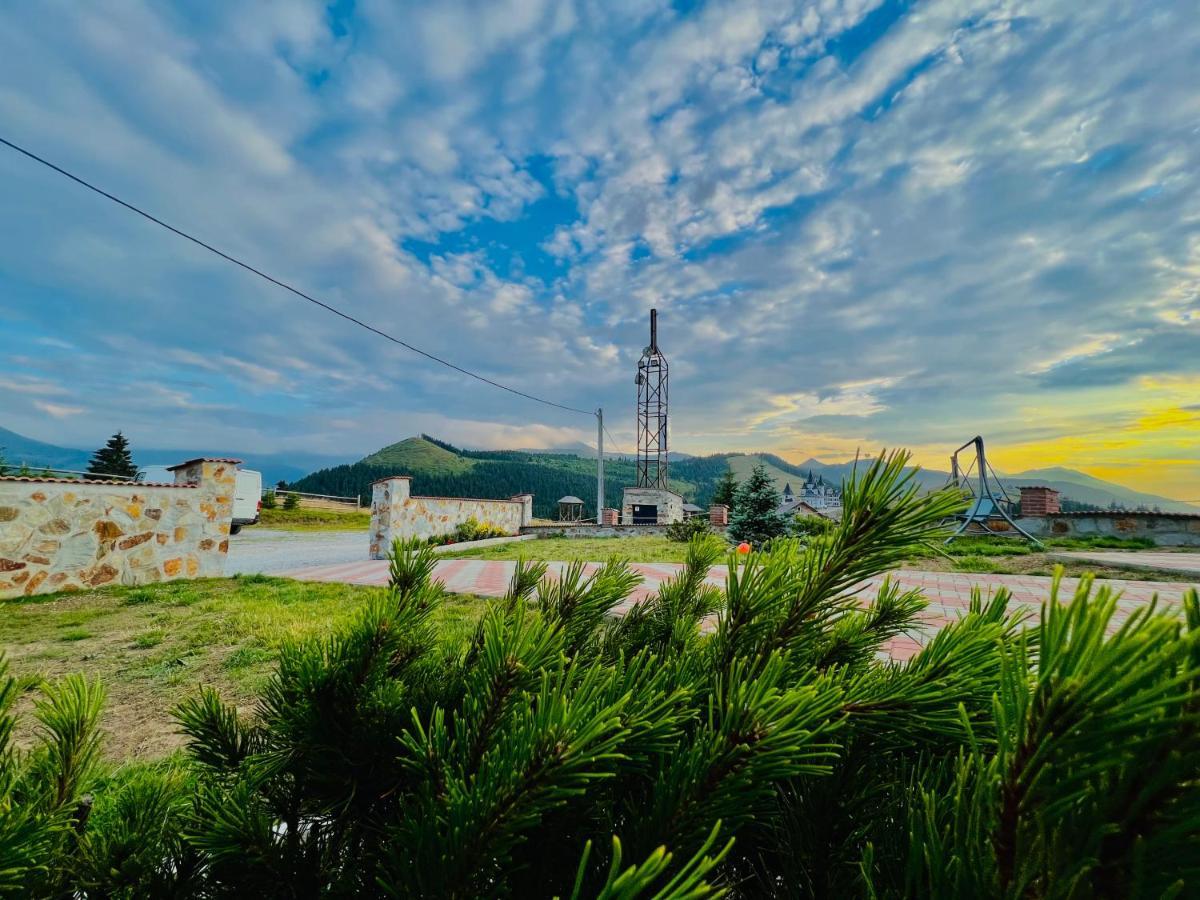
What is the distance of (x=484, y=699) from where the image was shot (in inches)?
26.2

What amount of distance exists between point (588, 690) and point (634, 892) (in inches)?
7.9

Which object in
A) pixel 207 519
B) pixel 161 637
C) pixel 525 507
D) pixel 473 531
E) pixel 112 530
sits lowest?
pixel 161 637

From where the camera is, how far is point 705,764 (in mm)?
549

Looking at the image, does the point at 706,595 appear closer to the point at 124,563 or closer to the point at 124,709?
the point at 124,709

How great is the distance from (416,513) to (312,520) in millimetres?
16658

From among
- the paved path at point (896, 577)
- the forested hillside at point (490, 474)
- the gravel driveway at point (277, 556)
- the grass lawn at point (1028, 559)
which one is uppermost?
the forested hillside at point (490, 474)

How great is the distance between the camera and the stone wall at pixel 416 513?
12.6 meters

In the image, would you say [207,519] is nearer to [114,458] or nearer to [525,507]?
[525,507]

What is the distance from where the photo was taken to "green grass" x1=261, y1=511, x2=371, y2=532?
24719 millimetres

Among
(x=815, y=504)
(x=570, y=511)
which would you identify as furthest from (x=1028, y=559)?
(x=570, y=511)

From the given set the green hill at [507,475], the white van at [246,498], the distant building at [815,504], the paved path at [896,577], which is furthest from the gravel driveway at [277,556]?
the green hill at [507,475]

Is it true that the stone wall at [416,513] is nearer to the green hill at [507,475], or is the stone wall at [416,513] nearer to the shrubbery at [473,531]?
the shrubbery at [473,531]

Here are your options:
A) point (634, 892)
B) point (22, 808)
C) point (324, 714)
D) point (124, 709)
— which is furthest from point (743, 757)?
point (124, 709)

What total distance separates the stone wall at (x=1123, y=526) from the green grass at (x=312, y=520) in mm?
24695
